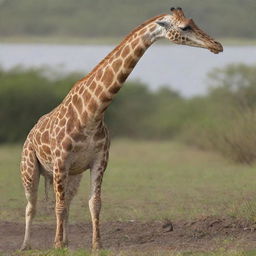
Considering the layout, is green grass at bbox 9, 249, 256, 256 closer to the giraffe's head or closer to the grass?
the grass

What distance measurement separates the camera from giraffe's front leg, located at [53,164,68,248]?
30.6ft

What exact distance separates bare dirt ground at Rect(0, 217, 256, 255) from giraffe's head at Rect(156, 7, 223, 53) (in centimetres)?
178

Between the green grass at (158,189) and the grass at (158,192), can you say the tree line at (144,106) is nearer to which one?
the green grass at (158,189)

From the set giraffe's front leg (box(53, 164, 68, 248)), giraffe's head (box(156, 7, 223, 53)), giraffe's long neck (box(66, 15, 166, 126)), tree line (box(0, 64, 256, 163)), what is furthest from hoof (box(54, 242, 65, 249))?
tree line (box(0, 64, 256, 163))

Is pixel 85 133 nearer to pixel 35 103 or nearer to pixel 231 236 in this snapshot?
pixel 231 236

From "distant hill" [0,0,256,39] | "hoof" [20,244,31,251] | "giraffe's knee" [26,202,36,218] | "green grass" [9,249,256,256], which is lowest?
"hoof" [20,244,31,251]

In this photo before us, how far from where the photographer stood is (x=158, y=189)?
49.7 feet

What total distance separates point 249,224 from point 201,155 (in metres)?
12.2

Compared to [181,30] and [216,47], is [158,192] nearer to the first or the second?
[181,30]

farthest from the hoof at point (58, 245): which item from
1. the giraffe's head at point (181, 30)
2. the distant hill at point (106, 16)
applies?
the distant hill at point (106, 16)

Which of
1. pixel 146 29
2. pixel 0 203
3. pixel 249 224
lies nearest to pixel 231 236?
pixel 249 224

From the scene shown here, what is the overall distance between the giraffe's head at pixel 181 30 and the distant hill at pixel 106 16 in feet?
44.0

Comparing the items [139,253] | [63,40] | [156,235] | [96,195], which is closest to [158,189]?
[156,235]

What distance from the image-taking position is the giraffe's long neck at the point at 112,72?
9.08 metres
